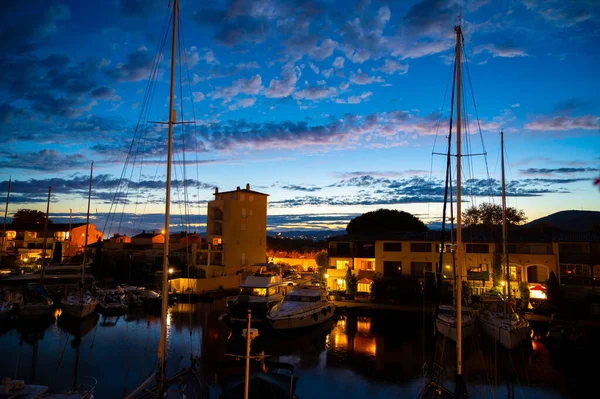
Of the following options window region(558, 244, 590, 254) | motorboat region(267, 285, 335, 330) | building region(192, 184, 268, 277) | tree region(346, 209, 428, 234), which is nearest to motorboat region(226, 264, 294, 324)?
motorboat region(267, 285, 335, 330)

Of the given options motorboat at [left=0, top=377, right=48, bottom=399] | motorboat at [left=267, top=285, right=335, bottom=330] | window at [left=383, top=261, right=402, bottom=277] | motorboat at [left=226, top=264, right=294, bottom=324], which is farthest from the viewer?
window at [left=383, top=261, right=402, bottom=277]

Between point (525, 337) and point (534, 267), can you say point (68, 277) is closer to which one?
point (525, 337)

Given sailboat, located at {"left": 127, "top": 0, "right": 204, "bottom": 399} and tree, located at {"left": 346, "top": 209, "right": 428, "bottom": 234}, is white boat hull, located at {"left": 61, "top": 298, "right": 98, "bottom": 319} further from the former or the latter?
tree, located at {"left": 346, "top": 209, "right": 428, "bottom": 234}

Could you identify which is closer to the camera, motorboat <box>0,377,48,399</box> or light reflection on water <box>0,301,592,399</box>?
motorboat <box>0,377,48,399</box>

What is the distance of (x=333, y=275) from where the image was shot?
136 feet

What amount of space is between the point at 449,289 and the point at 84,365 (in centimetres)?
3153

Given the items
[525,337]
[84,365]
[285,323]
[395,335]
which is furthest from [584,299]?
[84,365]

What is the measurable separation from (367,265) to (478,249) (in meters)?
11.7

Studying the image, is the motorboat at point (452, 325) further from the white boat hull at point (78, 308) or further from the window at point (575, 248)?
the white boat hull at point (78, 308)

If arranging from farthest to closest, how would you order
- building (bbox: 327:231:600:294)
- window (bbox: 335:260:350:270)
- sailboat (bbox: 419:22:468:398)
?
window (bbox: 335:260:350:270), building (bbox: 327:231:600:294), sailboat (bbox: 419:22:468:398)

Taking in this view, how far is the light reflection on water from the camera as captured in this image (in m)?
17.1

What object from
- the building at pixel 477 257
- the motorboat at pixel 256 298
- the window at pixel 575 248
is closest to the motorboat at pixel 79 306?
the motorboat at pixel 256 298

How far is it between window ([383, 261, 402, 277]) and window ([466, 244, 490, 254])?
7.38 meters

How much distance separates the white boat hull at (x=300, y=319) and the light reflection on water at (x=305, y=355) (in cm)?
59
